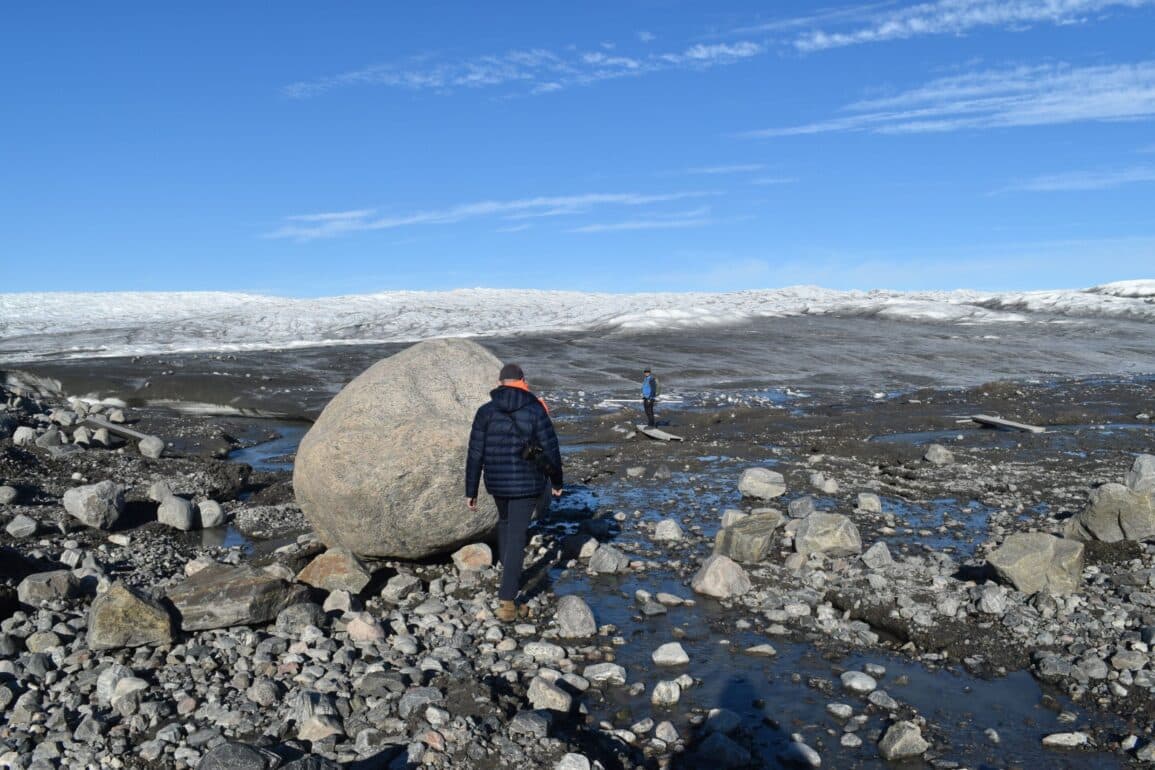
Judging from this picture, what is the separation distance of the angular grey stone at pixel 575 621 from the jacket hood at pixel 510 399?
77.6 inches

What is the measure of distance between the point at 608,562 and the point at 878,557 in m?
3.07

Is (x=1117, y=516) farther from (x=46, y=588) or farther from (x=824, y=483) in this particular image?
(x=46, y=588)

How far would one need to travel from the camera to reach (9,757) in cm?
532

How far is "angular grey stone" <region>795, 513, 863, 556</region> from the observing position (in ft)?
31.6

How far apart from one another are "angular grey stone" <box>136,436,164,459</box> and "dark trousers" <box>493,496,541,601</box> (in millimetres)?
11064

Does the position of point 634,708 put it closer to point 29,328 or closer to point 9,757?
point 9,757

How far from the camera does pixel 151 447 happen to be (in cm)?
1653

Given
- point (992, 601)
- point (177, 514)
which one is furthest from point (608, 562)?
point (177, 514)

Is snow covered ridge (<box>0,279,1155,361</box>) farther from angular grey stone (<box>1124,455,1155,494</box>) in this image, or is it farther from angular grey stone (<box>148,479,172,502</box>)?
angular grey stone (<box>1124,455,1155,494</box>)

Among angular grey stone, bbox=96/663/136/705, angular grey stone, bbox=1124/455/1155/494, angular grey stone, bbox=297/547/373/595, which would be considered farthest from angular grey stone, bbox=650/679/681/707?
angular grey stone, bbox=1124/455/1155/494

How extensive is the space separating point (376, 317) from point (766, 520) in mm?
64252

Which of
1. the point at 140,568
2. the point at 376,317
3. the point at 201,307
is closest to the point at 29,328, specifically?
the point at 201,307

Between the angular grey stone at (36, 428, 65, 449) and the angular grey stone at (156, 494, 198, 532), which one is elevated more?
the angular grey stone at (36, 428, 65, 449)

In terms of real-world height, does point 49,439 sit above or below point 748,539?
above
